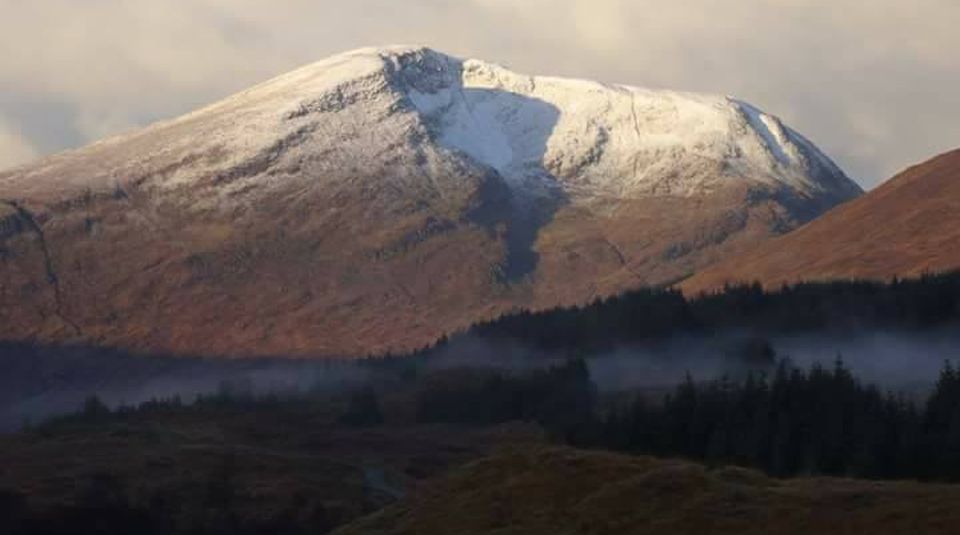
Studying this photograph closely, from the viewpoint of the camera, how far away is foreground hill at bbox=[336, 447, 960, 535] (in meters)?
79.5

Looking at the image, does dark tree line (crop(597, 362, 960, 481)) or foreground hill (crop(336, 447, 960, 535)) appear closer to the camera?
foreground hill (crop(336, 447, 960, 535))

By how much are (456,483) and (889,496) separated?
91.4 feet

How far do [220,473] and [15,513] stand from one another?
26272mm

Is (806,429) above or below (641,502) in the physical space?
above

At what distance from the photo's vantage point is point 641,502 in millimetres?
88312

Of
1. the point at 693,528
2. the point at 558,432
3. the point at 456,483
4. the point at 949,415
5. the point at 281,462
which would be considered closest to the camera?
the point at 693,528

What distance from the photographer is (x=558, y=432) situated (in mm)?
183375

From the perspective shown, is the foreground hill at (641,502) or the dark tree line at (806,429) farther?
the dark tree line at (806,429)

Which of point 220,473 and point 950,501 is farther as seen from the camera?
point 220,473

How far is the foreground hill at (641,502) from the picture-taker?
79.5m

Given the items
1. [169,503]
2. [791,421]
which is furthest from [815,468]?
[169,503]

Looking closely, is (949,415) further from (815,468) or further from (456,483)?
(456,483)

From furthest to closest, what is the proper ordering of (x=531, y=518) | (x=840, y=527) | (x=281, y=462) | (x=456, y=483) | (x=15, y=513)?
1. (x=281, y=462)
2. (x=15, y=513)
3. (x=456, y=483)
4. (x=531, y=518)
5. (x=840, y=527)

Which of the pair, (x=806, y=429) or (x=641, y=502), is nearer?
(x=641, y=502)
